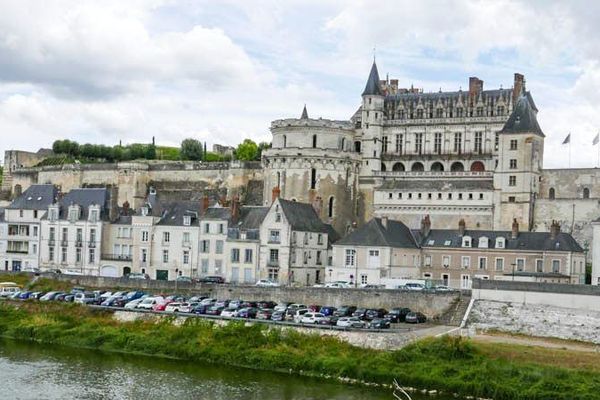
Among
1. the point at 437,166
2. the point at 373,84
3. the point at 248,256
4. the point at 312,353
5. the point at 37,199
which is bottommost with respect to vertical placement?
the point at 312,353

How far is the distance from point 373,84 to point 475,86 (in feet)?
22.8

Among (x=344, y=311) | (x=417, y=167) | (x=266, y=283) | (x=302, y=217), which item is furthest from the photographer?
(x=417, y=167)

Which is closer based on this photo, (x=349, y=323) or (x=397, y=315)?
(x=349, y=323)

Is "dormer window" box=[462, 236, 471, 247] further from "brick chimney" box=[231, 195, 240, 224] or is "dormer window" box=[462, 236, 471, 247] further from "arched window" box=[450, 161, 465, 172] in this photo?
"arched window" box=[450, 161, 465, 172]

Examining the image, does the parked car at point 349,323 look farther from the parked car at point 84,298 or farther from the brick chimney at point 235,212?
the brick chimney at point 235,212

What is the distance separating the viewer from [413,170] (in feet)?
211

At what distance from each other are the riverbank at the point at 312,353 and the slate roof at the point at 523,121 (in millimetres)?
24274

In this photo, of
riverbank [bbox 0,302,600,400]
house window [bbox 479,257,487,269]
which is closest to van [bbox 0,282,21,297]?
riverbank [bbox 0,302,600,400]

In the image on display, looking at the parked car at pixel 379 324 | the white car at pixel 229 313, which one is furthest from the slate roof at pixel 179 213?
the parked car at pixel 379 324

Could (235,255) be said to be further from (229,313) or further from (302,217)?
(229,313)

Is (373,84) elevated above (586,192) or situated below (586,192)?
above

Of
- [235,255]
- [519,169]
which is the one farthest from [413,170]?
[235,255]

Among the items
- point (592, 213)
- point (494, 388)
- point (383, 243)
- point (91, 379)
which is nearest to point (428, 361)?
point (494, 388)

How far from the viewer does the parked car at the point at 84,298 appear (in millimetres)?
44456
